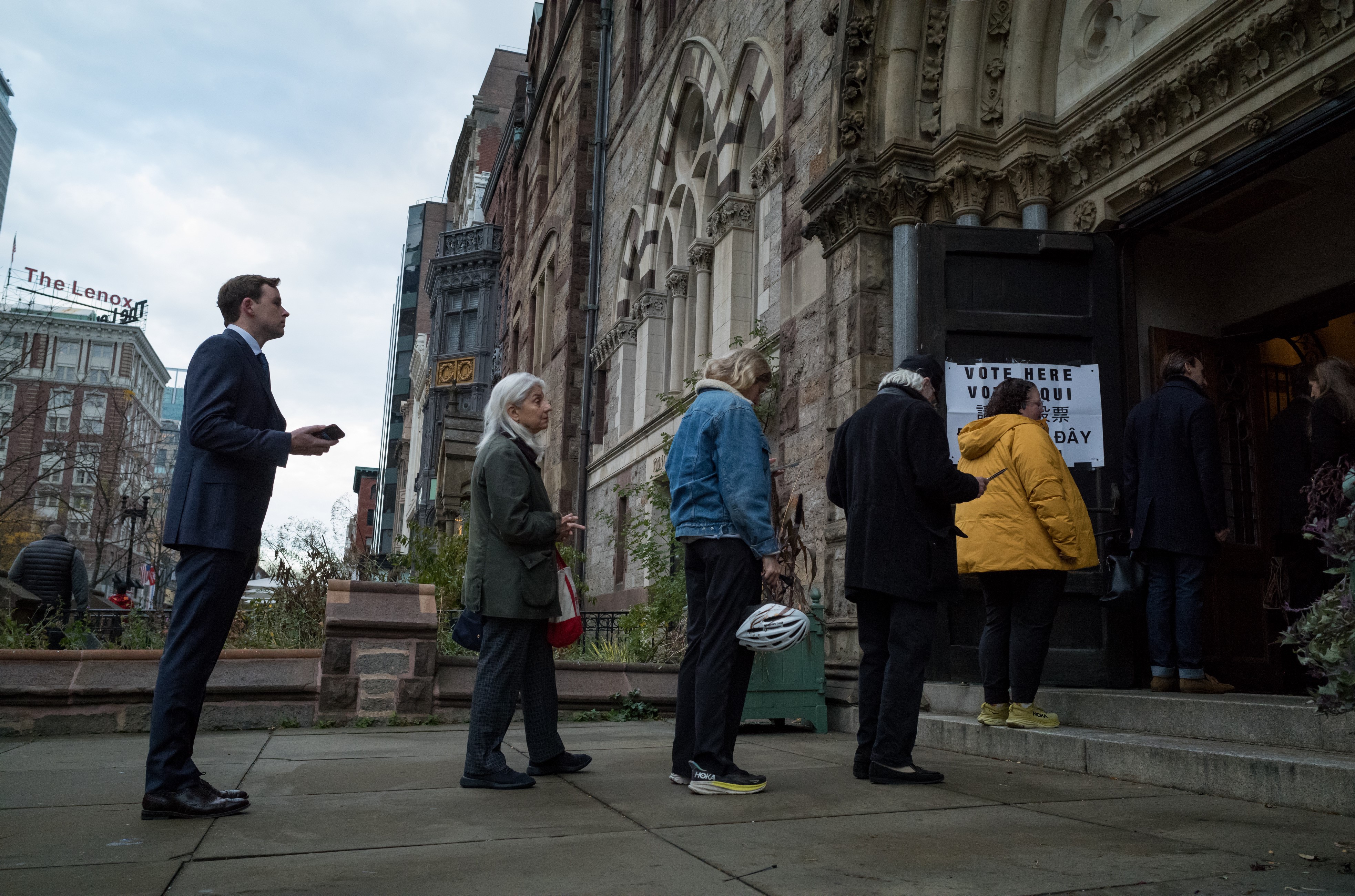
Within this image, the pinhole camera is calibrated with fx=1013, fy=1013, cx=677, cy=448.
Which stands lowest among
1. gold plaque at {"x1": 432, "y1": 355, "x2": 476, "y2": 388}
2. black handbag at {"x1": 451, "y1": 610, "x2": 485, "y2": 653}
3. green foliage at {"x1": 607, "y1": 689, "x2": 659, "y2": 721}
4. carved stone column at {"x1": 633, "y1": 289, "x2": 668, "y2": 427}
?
green foliage at {"x1": 607, "y1": 689, "x2": 659, "y2": 721}

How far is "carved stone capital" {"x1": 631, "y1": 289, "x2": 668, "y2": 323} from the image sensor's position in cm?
1597

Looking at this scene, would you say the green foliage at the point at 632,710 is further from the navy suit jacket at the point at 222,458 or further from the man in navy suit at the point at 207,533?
the navy suit jacket at the point at 222,458

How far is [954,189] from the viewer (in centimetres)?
775

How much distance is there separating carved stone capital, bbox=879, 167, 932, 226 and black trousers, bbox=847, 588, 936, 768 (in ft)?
13.9

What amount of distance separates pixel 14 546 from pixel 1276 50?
155 ft

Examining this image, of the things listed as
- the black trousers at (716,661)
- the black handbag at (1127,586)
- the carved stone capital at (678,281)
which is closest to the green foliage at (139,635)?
the black trousers at (716,661)

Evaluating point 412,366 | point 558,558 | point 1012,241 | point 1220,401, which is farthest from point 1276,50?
point 412,366

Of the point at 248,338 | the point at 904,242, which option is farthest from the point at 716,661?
the point at 904,242

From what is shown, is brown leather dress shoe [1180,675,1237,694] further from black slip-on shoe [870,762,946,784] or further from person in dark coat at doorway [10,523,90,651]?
person in dark coat at doorway [10,523,90,651]

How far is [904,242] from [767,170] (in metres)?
4.15

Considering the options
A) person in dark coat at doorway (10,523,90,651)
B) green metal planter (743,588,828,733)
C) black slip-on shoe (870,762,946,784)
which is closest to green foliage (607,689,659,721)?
green metal planter (743,588,828,733)

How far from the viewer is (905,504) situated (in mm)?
4453

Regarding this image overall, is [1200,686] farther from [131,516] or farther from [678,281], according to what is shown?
[131,516]

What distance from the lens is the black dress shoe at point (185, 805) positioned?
11.5 ft
